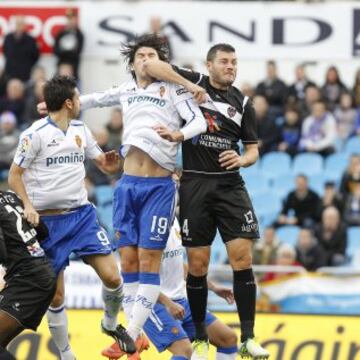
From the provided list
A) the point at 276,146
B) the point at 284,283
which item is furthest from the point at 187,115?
the point at 276,146

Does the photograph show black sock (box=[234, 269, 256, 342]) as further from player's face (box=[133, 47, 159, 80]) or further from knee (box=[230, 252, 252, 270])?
player's face (box=[133, 47, 159, 80])

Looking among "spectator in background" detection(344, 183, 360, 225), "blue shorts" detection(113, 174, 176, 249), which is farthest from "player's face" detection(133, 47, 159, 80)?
"spectator in background" detection(344, 183, 360, 225)

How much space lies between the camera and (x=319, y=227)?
19031mm

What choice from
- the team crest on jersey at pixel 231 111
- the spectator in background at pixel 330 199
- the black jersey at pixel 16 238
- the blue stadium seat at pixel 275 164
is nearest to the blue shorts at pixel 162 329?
the black jersey at pixel 16 238

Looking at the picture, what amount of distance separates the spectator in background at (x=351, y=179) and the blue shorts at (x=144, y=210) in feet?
26.9

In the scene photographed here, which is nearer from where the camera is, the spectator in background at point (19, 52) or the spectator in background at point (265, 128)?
the spectator in background at point (265, 128)

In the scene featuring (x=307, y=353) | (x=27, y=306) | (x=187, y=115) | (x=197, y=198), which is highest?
(x=187, y=115)

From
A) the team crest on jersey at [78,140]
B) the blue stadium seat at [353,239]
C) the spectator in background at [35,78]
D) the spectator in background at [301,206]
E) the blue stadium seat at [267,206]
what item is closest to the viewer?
the team crest on jersey at [78,140]

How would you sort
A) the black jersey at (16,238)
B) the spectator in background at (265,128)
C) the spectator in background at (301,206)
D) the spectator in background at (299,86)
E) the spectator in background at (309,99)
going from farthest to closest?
the spectator in background at (299,86)
the spectator in background at (309,99)
the spectator in background at (265,128)
the spectator in background at (301,206)
the black jersey at (16,238)

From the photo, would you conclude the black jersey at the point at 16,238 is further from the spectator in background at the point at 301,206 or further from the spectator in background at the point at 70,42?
the spectator in background at the point at 70,42

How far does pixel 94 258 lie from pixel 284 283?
4.91m

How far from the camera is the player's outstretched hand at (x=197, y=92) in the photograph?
1163 cm

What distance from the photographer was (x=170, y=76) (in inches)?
462

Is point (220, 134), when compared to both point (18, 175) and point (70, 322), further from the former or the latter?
Result: point (70, 322)
